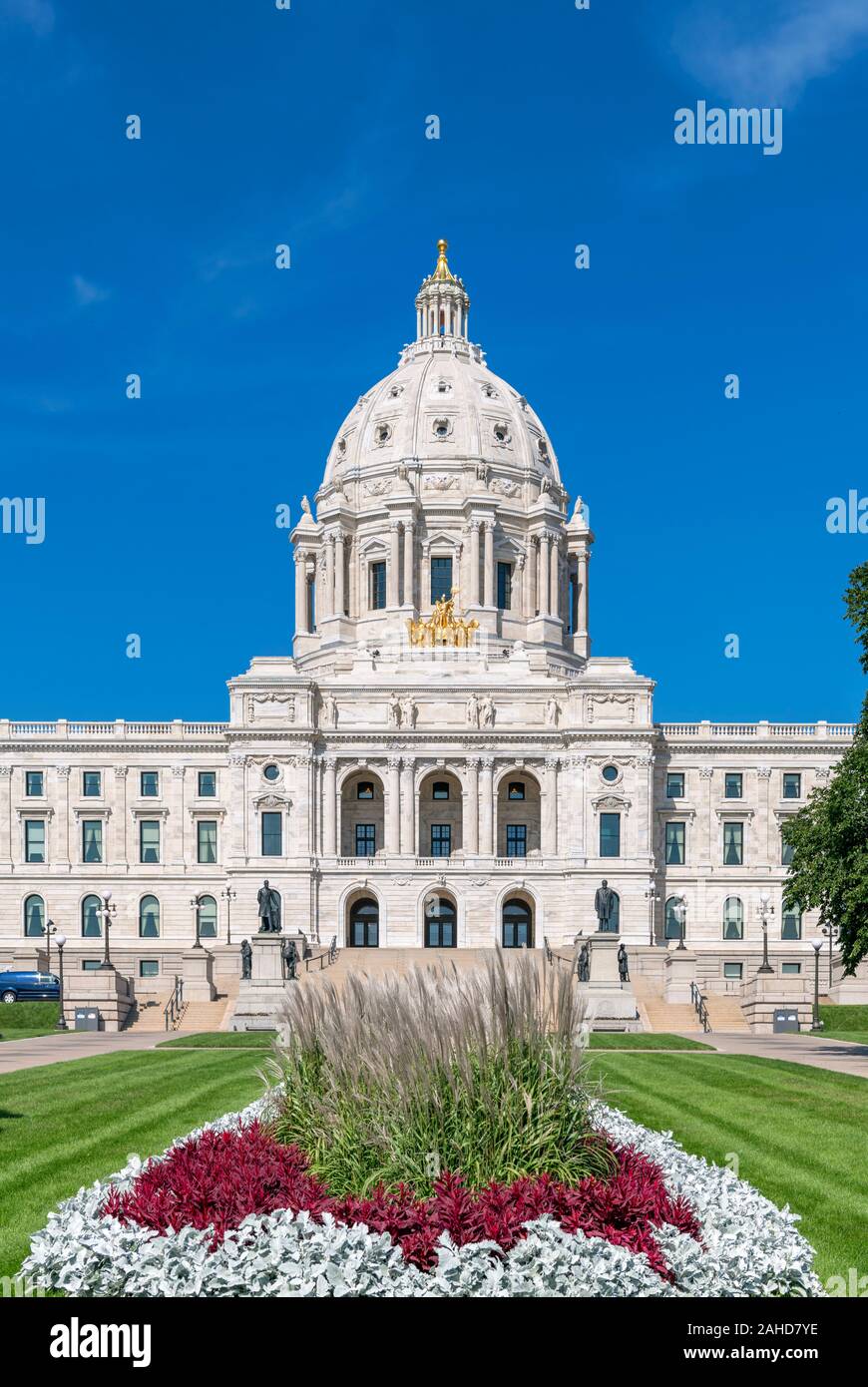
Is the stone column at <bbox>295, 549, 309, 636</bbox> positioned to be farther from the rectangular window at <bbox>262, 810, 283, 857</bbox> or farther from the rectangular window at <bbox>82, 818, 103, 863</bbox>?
the rectangular window at <bbox>262, 810, 283, 857</bbox>

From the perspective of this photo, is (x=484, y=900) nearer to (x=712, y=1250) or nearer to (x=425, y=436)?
(x=425, y=436)

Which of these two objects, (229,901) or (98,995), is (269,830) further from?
(98,995)

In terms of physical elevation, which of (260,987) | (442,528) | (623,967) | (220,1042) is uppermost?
(442,528)

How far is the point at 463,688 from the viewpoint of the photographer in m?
91.1

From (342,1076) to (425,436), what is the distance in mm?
101971

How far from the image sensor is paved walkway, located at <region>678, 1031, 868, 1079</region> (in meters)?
36.5

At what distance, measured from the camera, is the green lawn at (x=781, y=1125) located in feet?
52.4

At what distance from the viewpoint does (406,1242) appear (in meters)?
12.3

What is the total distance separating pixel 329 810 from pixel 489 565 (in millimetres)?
26091

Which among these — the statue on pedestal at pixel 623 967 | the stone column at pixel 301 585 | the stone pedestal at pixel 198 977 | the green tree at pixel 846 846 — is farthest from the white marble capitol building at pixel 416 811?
the green tree at pixel 846 846

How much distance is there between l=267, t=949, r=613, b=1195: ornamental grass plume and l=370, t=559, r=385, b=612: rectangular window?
95.9 m

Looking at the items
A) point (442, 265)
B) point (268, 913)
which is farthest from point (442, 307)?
point (268, 913)

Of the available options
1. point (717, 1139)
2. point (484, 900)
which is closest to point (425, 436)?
point (484, 900)

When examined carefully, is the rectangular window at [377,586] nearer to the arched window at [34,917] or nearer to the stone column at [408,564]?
the stone column at [408,564]
